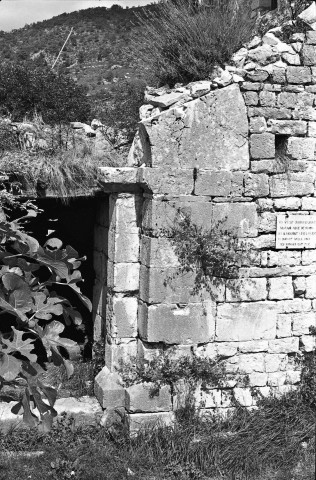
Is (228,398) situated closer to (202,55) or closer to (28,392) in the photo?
(28,392)

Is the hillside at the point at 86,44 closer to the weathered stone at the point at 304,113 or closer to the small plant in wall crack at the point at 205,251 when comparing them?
the weathered stone at the point at 304,113

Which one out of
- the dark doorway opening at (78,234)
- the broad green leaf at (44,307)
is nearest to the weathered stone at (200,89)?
the dark doorway opening at (78,234)

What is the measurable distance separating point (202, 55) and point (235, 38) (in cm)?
41

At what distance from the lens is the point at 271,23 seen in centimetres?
648

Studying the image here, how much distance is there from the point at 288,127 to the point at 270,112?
0.25 metres

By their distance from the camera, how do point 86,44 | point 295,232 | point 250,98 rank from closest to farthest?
point 250,98 < point 295,232 < point 86,44

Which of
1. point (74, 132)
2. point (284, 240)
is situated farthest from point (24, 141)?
point (284, 240)

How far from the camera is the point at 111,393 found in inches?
227

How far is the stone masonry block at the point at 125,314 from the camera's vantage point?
19.3 feet

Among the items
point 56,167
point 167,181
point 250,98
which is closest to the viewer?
point 167,181

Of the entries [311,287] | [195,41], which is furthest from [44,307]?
[195,41]

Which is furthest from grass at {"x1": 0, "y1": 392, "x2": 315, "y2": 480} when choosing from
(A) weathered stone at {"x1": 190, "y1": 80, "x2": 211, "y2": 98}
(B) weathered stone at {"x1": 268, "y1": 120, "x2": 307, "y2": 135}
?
(A) weathered stone at {"x1": 190, "y1": 80, "x2": 211, "y2": 98}

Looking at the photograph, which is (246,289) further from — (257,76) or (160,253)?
(257,76)

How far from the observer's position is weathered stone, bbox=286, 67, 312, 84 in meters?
5.75
